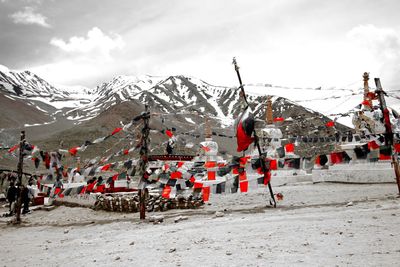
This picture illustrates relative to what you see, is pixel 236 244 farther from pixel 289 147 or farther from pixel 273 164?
pixel 289 147

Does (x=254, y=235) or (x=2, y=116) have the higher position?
(x=2, y=116)

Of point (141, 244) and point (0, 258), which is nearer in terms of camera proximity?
point (141, 244)

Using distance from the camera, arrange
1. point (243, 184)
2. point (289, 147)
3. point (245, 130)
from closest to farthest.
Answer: point (245, 130) → point (243, 184) → point (289, 147)

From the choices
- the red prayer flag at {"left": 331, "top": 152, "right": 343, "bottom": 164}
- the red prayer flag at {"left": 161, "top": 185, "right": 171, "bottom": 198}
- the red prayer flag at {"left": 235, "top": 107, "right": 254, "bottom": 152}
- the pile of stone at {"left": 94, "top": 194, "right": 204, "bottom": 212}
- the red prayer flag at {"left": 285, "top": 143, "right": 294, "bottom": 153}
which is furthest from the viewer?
the pile of stone at {"left": 94, "top": 194, "right": 204, "bottom": 212}

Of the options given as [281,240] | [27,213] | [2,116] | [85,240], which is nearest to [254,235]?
[281,240]

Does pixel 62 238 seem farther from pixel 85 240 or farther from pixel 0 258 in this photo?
pixel 0 258

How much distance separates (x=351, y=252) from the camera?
5.35 m

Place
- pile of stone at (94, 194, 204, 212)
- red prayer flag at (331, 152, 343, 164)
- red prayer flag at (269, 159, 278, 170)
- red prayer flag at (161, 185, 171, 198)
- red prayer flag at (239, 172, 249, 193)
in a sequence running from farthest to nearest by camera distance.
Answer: pile of stone at (94, 194, 204, 212) < red prayer flag at (161, 185, 171, 198) < red prayer flag at (269, 159, 278, 170) < red prayer flag at (331, 152, 343, 164) < red prayer flag at (239, 172, 249, 193)

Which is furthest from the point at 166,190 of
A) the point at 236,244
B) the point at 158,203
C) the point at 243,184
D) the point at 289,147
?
the point at 236,244

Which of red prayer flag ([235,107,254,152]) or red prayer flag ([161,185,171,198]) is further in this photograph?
red prayer flag ([161,185,171,198])

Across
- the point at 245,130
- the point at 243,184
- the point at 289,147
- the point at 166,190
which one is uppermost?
the point at 245,130

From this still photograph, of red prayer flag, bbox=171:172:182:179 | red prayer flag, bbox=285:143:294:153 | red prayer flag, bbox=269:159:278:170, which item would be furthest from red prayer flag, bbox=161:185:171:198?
red prayer flag, bbox=285:143:294:153

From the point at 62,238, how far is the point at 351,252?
7653 mm

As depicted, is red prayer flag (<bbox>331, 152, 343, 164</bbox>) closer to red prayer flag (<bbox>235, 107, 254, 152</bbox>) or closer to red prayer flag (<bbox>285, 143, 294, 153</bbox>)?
red prayer flag (<bbox>285, 143, 294, 153</bbox>)
